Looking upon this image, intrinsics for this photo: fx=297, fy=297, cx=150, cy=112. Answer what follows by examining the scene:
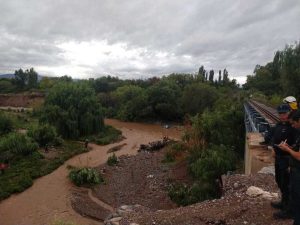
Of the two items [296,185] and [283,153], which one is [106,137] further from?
[296,185]

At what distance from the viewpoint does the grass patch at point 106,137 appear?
3315 centimetres

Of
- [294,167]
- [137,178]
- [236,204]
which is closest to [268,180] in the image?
[236,204]

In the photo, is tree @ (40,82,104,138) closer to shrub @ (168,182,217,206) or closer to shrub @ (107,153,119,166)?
shrub @ (107,153,119,166)

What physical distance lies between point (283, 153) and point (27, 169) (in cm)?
2030

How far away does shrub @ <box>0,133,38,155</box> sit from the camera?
82.0ft

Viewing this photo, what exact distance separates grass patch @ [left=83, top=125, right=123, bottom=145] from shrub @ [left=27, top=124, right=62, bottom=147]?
199 inches

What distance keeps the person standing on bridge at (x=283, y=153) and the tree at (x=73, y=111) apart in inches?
1223

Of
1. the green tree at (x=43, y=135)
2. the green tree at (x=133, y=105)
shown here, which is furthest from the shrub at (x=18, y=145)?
the green tree at (x=133, y=105)

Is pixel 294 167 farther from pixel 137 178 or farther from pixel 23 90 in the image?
pixel 23 90

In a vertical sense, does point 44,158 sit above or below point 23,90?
below

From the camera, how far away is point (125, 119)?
51156 mm

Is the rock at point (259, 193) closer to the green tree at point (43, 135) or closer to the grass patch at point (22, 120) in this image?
the green tree at point (43, 135)

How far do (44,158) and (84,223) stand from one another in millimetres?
12052

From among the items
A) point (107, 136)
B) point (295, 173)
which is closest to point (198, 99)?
point (107, 136)
